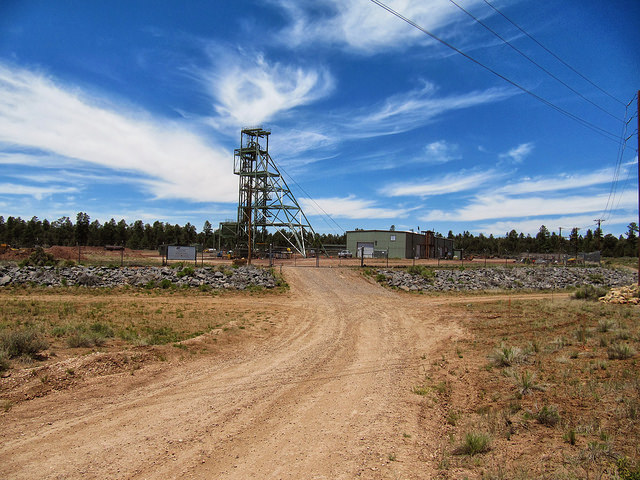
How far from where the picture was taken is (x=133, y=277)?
91.7 feet

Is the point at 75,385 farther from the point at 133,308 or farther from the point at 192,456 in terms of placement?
the point at 133,308

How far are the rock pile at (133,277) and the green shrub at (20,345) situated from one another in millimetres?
17573

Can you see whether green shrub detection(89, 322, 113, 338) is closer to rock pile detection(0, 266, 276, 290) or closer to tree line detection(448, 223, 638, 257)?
rock pile detection(0, 266, 276, 290)

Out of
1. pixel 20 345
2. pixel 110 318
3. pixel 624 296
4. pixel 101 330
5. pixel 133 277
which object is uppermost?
pixel 624 296

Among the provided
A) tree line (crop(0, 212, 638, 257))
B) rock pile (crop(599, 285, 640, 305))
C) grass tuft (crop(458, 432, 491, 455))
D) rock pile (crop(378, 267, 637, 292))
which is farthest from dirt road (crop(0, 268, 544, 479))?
tree line (crop(0, 212, 638, 257))

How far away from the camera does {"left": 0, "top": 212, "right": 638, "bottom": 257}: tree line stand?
362ft

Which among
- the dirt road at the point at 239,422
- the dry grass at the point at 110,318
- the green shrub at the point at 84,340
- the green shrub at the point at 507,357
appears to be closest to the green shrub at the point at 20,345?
the dry grass at the point at 110,318

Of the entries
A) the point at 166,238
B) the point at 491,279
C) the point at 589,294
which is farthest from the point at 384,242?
the point at 166,238

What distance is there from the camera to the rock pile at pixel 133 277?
87.8ft

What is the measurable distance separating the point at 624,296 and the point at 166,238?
119886 millimetres

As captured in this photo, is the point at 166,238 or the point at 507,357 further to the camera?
the point at 166,238

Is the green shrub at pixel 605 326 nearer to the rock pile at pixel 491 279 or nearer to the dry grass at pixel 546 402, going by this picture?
the dry grass at pixel 546 402

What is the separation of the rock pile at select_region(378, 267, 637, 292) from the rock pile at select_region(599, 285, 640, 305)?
11.0 metres

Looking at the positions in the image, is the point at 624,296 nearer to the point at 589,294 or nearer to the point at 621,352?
the point at 589,294
